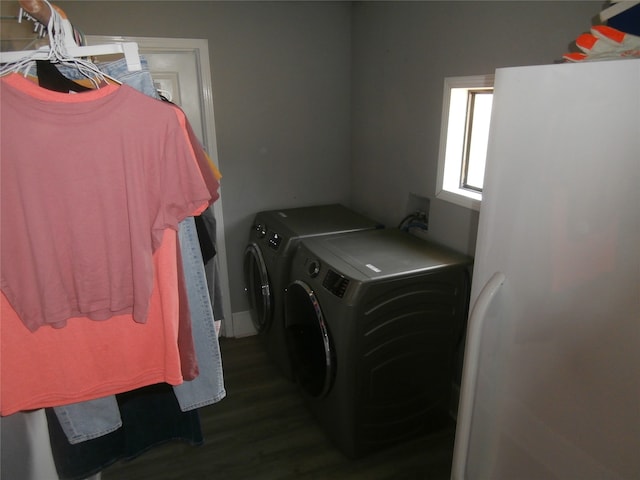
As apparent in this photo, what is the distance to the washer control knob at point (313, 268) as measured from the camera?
6.24ft

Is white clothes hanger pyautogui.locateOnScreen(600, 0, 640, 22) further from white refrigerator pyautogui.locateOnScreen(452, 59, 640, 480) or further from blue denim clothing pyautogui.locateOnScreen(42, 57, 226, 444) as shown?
blue denim clothing pyautogui.locateOnScreen(42, 57, 226, 444)

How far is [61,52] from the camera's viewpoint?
3.06 feet

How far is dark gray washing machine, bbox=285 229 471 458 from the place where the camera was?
1723 mm

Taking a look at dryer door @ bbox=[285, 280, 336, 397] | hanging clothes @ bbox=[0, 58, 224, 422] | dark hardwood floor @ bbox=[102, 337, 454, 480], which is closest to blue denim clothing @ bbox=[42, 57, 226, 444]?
hanging clothes @ bbox=[0, 58, 224, 422]

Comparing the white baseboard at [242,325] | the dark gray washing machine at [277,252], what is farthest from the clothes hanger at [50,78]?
the white baseboard at [242,325]

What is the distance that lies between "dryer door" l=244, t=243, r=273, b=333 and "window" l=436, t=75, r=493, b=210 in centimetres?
109

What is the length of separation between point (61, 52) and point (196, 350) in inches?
30.7

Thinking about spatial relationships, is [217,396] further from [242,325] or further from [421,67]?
[242,325]

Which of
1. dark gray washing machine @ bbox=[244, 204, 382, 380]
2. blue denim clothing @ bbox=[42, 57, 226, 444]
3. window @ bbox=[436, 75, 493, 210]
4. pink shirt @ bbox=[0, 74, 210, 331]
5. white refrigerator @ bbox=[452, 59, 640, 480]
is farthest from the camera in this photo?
dark gray washing machine @ bbox=[244, 204, 382, 380]

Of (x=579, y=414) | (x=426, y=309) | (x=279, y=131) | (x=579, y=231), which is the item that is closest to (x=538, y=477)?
(x=579, y=414)

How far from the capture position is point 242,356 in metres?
2.87

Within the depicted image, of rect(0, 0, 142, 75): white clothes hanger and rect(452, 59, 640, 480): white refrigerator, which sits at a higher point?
rect(0, 0, 142, 75): white clothes hanger

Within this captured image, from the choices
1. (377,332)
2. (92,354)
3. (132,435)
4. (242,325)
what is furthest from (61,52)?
(242,325)

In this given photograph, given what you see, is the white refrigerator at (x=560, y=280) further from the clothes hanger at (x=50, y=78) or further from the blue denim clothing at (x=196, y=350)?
the clothes hanger at (x=50, y=78)
